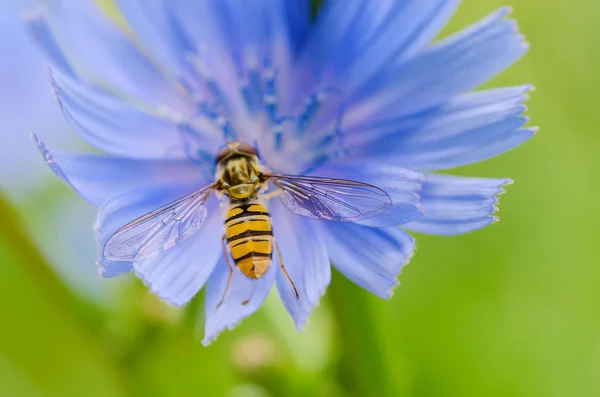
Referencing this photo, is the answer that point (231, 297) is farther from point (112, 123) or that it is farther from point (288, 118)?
point (288, 118)

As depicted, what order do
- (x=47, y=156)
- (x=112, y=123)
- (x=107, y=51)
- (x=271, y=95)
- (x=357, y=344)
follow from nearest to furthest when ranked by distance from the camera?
(x=47, y=156), (x=357, y=344), (x=112, y=123), (x=107, y=51), (x=271, y=95)

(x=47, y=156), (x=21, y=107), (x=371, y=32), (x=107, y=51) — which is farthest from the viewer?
(x=21, y=107)

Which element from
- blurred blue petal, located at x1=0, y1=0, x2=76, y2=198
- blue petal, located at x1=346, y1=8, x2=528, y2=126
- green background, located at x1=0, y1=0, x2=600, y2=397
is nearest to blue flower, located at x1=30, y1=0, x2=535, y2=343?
blue petal, located at x1=346, y1=8, x2=528, y2=126

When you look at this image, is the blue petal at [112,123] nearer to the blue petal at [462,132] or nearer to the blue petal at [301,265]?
the blue petal at [301,265]

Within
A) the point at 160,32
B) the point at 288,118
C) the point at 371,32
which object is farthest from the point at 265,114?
the point at 371,32

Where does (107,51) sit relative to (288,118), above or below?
above

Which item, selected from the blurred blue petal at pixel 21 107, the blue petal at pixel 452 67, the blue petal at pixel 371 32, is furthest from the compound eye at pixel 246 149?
the blurred blue petal at pixel 21 107

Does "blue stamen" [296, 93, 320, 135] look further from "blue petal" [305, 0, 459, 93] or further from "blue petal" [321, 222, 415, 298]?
"blue petal" [321, 222, 415, 298]
